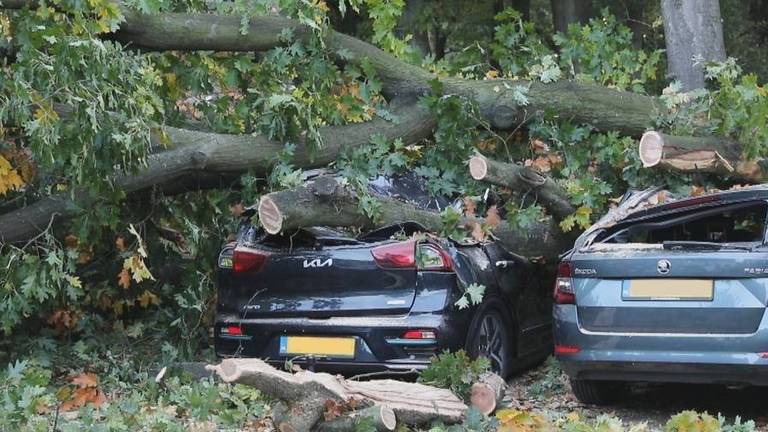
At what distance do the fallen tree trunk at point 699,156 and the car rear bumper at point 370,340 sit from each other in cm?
221

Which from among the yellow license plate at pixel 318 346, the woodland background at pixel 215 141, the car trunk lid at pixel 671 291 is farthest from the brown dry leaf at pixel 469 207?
the yellow license plate at pixel 318 346

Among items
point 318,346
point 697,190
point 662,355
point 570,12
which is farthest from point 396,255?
point 570,12

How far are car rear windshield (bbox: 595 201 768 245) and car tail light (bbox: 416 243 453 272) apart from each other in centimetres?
102

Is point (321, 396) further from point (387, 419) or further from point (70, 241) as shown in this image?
point (70, 241)

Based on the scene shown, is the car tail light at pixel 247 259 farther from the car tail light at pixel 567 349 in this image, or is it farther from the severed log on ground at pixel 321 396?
the car tail light at pixel 567 349

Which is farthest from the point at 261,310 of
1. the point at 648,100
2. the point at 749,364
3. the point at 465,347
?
the point at 648,100

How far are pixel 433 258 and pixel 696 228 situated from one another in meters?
1.88

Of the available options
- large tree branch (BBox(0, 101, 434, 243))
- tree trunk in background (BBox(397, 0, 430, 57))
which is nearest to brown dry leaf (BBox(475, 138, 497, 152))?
large tree branch (BBox(0, 101, 434, 243))

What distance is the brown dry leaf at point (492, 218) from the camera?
7.94 m

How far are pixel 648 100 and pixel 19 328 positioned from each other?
5.71 meters

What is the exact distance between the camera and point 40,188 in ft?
26.8

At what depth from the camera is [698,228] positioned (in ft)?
24.8

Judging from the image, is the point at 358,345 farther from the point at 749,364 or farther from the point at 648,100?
the point at 648,100

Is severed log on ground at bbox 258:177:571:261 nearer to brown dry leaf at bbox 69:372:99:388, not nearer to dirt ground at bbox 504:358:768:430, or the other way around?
dirt ground at bbox 504:358:768:430
